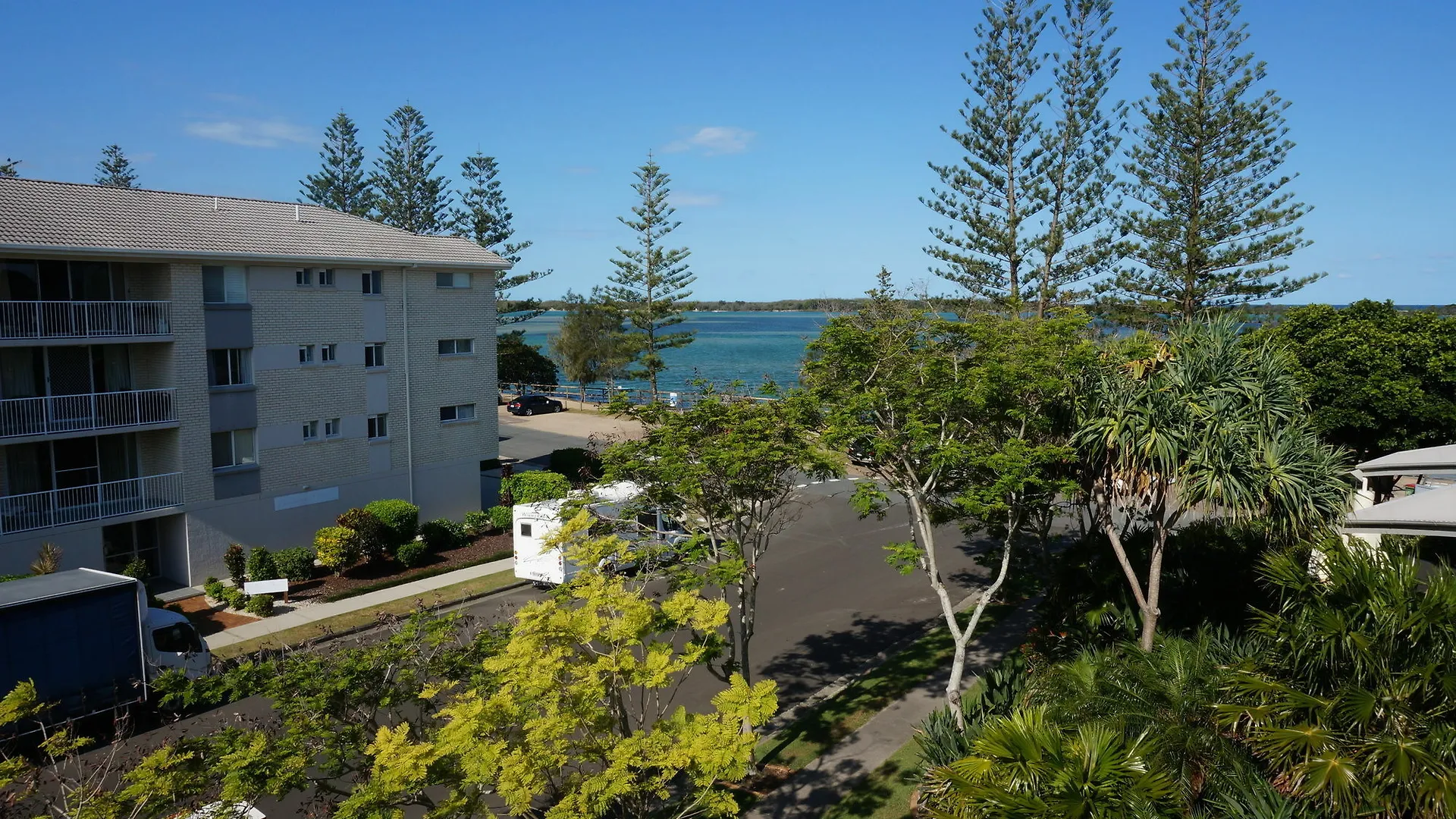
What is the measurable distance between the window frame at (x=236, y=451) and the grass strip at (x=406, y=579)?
417cm

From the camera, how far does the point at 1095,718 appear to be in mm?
9266

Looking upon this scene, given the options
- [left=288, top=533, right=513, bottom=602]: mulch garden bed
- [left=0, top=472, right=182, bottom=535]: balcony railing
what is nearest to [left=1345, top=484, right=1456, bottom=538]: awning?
[left=288, top=533, right=513, bottom=602]: mulch garden bed

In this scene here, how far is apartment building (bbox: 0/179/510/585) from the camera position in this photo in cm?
2017

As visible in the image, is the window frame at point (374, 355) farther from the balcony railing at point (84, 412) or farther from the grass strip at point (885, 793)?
the grass strip at point (885, 793)

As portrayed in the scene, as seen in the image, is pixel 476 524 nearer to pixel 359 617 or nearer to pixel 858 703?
pixel 359 617

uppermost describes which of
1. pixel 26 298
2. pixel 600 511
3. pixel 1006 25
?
pixel 1006 25

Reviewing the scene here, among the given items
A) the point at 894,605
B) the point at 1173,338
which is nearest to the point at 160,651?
the point at 894,605

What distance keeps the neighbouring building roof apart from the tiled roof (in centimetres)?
2150

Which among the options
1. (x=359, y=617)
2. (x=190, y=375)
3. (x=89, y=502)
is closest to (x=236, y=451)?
(x=190, y=375)

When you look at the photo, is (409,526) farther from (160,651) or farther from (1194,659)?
(1194,659)

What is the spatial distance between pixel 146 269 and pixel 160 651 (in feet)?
33.0

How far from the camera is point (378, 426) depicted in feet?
85.4

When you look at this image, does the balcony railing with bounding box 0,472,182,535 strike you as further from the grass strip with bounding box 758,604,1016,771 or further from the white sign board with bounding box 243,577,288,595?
the grass strip with bounding box 758,604,1016,771

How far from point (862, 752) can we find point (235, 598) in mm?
14170
